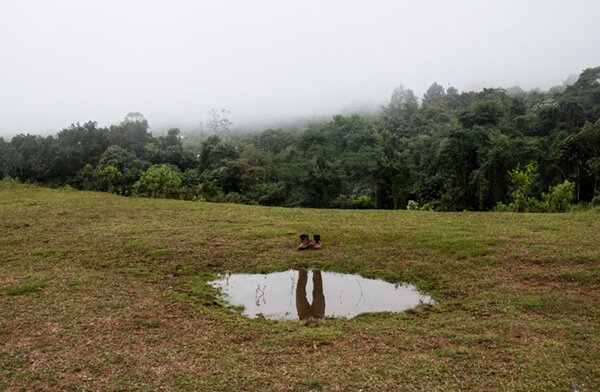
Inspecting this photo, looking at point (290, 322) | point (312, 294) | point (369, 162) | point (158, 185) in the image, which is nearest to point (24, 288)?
point (290, 322)

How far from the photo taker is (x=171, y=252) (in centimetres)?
990

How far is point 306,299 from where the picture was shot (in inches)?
304

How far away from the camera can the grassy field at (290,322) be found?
4.96m

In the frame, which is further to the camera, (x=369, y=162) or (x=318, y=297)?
(x=369, y=162)

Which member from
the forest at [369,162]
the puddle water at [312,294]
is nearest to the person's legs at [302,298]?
the puddle water at [312,294]

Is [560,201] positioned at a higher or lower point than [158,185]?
lower

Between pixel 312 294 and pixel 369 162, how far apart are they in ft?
95.2

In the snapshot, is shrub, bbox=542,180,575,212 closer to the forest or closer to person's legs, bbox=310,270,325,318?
the forest

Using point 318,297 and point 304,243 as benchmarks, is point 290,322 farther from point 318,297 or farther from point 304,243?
point 304,243

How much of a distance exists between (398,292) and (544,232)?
5.40m

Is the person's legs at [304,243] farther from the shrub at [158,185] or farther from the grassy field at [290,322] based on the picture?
the shrub at [158,185]

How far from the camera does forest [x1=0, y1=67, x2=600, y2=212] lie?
31.9 metres

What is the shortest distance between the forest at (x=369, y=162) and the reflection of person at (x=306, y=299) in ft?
48.5

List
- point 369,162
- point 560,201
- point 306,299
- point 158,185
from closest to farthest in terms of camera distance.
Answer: point 306,299 < point 560,201 < point 158,185 < point 369,162
